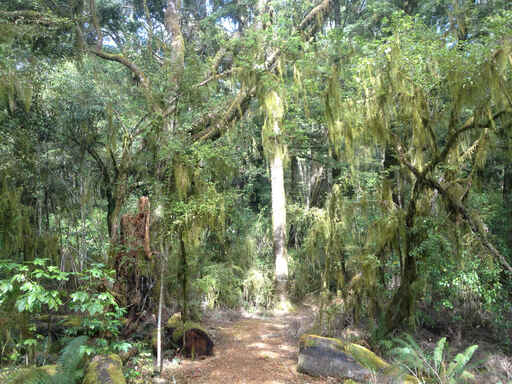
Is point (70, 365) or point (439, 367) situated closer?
point (70, 365)

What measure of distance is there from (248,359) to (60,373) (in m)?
3.09

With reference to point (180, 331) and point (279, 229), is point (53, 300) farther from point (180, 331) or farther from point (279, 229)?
point (279, 229)

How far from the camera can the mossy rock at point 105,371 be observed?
3588 millimetres

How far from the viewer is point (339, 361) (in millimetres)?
4977

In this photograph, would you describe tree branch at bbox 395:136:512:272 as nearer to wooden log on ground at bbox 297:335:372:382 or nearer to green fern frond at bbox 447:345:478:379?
green fern frond at bbox 447:345:478:379

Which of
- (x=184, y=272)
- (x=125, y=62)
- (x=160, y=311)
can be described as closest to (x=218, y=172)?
(x=184, y=272)

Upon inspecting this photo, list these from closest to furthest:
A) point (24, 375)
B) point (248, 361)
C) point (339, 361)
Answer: point (24, 375)
point (339, 361)
point (248, 361)

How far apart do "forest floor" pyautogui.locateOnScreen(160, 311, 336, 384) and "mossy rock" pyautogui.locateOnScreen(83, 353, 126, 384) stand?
3.62 feet

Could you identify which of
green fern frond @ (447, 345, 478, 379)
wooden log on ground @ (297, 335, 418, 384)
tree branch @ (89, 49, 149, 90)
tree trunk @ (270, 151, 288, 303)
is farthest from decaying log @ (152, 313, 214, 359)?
tree branch @ (89, 49, 149, 90)

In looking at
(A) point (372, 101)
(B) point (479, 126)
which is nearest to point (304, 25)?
(A) point (372, 101)

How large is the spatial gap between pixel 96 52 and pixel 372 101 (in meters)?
6.56

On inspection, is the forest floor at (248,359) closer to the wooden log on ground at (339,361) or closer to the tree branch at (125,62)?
the wooden log on ground at (339,361)

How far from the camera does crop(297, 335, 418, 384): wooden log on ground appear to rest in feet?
15.6

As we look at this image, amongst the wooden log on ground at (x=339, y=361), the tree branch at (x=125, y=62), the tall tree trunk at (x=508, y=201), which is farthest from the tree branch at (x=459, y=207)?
the tree branch at (x=125, y=62)
